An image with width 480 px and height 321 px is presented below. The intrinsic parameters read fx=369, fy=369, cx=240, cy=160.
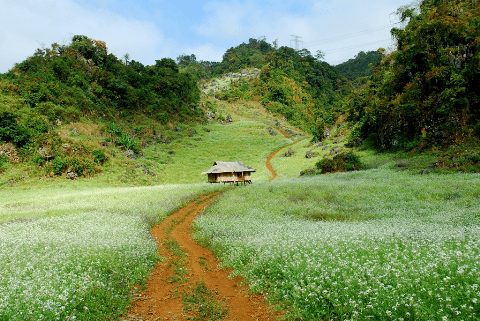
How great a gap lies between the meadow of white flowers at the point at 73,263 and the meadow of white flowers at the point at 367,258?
5.07 metres

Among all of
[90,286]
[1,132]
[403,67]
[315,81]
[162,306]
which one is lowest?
[162,306]

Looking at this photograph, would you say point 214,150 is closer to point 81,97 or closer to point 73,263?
point 81,97

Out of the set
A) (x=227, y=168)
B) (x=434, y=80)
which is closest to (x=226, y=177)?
(x=227, y=168)

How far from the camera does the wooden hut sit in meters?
66.1

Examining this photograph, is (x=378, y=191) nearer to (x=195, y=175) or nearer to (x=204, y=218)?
(x=204, y=218)

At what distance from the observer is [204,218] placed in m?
31.9

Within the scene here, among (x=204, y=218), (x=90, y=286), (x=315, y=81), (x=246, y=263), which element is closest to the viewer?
(x=90, y=286)

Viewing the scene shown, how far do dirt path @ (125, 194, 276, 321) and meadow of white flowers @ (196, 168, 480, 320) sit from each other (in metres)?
0.77

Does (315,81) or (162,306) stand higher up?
(315,81)

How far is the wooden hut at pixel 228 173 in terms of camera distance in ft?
217

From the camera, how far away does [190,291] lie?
15.4m

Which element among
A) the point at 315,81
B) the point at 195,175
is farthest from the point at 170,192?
the point at 315,81

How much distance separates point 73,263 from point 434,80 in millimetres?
61397

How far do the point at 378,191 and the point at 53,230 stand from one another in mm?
29096
